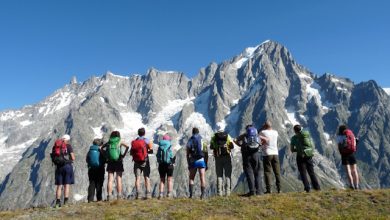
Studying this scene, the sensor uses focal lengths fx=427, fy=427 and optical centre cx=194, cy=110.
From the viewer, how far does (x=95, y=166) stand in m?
24.8

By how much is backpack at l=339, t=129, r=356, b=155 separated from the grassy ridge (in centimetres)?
251

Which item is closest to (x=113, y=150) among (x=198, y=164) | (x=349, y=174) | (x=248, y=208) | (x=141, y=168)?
(x=141, y=168)

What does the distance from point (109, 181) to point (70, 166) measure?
237cm

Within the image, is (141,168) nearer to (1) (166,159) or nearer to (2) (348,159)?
(1) (166,159)

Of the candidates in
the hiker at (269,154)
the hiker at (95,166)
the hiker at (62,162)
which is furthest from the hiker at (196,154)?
the hiker at (62,162)

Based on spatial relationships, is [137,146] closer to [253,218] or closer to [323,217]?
[253,218]

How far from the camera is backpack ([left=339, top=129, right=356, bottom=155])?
24.1 m

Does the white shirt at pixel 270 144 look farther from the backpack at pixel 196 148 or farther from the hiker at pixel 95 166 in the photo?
the hiker at pixel 95 166

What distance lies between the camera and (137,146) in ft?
80.4

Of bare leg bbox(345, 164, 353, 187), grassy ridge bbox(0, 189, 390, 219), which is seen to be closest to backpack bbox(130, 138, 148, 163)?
grassy ridge bbox(0, 189, 390, 219)

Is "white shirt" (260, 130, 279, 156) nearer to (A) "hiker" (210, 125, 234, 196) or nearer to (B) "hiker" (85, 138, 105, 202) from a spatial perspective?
(A) "hiker" (210, 125, 234, 196)

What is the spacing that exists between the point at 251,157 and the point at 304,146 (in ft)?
10.3

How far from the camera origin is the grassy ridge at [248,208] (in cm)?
1920

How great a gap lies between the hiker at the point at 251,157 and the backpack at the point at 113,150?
22.1 feet
